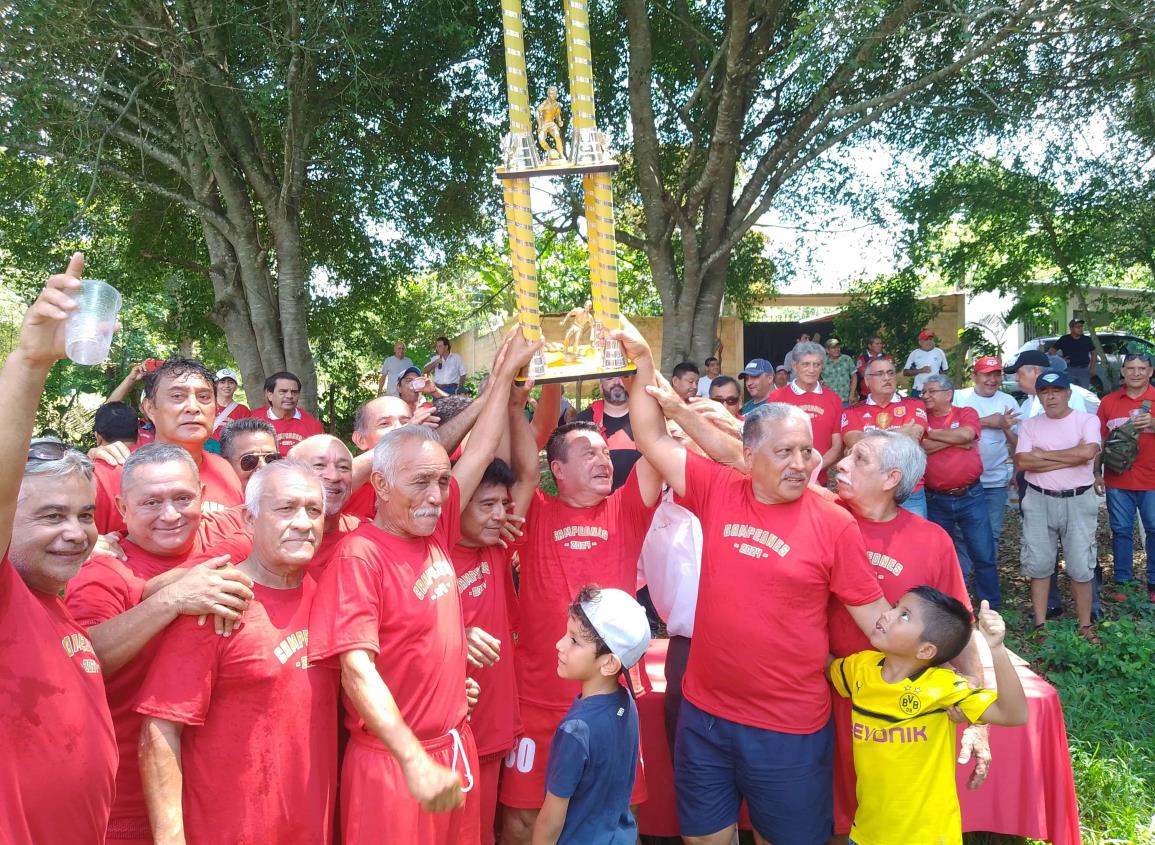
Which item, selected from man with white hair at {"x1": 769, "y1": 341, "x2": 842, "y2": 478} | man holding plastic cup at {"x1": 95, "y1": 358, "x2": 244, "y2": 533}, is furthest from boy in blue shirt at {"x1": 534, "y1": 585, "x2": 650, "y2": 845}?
man with white hair at {"x1": 769, "y1": 341, "x2": 842, "y2": 478}

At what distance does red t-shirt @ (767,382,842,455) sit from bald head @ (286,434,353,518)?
4800 mm

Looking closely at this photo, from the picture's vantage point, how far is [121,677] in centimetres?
252

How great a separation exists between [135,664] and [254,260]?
32.3 feet

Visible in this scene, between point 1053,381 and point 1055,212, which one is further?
point 1055,212

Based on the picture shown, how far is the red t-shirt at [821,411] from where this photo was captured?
742 centimetres

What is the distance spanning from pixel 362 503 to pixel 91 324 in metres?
2.08

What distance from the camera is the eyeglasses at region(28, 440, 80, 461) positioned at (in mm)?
2322

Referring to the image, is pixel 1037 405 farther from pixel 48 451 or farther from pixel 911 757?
pixel 48 451

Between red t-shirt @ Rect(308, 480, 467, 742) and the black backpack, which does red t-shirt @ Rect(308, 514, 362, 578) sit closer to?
red t-shirt @ Rect(308, 480, 467, 742)

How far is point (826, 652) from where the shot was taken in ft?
10.9

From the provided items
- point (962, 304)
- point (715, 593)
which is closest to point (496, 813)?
point (715, 593)

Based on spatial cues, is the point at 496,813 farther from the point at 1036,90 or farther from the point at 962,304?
the point at 962,304

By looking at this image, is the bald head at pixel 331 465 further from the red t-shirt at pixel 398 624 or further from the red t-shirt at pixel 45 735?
the red t-shirt at pixel 45 735

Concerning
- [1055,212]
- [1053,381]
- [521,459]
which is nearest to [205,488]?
[521,459]
